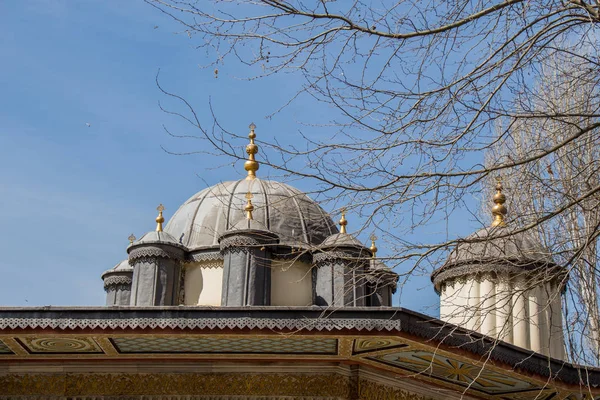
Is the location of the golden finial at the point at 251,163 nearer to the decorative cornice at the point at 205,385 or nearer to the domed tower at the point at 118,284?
the domed tower at the point at 118,284

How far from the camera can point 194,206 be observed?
14781mm

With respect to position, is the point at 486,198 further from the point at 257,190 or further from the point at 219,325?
the point at 219,325

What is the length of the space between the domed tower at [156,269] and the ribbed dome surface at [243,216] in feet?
1.24

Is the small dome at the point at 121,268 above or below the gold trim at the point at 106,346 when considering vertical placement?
above

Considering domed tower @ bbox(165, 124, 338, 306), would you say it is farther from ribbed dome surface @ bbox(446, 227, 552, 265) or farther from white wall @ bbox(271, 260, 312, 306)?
ribbed dome surface @ bbox(446, 227, 552, 265)

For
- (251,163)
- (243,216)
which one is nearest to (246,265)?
(243,216)

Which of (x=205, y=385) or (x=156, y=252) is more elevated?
(x=156, y=252)

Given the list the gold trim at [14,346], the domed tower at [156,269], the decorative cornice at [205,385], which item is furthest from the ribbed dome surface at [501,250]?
the domed tower at [156,269]

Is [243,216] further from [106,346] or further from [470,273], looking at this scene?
[106,346]

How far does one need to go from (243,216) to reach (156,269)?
4.50ft

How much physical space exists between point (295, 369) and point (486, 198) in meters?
11.4

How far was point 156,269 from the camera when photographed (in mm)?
13484

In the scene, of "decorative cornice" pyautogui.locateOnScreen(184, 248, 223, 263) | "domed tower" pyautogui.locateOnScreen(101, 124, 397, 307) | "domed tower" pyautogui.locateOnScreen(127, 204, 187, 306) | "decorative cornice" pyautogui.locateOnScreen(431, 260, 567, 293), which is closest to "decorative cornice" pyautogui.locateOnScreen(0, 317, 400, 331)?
"domed tower" pyautogui.locateOnScreen(101, 124, 397, 307)

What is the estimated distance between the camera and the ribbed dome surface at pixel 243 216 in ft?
45.8
